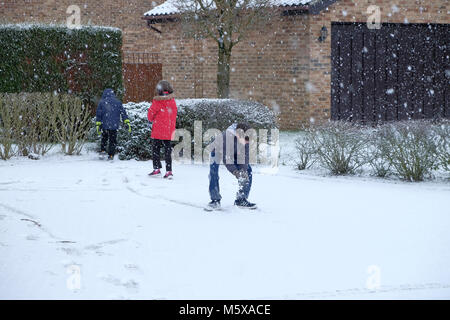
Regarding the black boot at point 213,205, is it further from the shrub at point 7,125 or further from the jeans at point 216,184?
the shrub at point 7,125

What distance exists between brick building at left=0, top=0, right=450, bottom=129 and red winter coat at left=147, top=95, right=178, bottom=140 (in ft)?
24.0

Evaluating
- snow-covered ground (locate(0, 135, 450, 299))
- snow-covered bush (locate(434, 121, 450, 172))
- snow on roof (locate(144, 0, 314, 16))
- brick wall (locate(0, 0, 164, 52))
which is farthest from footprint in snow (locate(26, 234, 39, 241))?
brick wall (locate(0, 0, 164, 52))

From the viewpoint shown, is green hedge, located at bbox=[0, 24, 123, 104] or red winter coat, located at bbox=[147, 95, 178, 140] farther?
green hedge, located at bbox=[0, 24, 123, 104]

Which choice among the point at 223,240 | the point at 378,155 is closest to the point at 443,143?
the point at 378,155

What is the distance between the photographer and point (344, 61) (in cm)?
1777

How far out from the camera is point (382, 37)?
709 inches

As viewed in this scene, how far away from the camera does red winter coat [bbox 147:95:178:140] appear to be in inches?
→ 418

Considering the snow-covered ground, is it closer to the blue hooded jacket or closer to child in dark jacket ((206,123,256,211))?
child in dark jacket ((206,123,256,211))

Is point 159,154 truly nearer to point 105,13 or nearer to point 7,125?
point 7,125

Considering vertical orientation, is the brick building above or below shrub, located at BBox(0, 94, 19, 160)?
above

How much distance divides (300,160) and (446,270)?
20.2ft

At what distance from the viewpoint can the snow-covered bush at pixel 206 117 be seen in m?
11.7
